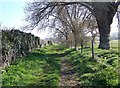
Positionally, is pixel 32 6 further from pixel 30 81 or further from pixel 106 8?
pixel 30 81

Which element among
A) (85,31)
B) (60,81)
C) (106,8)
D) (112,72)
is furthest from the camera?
(85,31)

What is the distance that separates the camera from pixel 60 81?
37.7ft

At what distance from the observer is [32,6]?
29.1m

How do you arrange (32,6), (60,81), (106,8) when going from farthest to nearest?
(32,6) < (106,8) < (60,81)

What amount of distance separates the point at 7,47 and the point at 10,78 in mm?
5925

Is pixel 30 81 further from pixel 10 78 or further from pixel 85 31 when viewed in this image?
pixel 85 31

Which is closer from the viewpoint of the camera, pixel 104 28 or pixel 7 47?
pixel 7 47

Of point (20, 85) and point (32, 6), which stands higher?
point (32, 6)

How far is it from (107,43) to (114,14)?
3.22m

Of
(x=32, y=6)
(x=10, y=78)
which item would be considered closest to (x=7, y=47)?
(x=10, y=78)

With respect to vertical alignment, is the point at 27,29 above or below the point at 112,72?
above

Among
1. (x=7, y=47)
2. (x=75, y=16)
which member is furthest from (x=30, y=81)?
(x=75, y=16)

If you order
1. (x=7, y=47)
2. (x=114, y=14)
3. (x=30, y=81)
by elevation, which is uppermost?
(x=114, y=14)

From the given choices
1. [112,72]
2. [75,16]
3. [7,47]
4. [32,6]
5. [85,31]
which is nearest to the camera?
[112,72]
